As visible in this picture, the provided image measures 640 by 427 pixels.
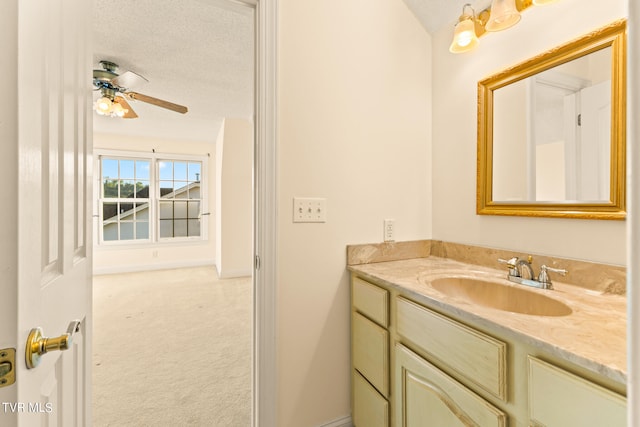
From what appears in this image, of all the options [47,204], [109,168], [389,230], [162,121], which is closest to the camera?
[47,204]

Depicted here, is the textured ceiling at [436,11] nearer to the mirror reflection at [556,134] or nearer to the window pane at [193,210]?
the mirror reflection at [556,134]

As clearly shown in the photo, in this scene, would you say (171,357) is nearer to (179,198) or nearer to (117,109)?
(117,109)

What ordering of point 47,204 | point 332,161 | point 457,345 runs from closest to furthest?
point 47,204, point 457,345, point 332,161

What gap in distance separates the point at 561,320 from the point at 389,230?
863mm

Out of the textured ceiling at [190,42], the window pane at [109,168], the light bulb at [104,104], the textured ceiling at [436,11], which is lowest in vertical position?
the window pane at [109,168]

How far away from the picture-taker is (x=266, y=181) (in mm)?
1271

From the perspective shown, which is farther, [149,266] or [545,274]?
[149,266]

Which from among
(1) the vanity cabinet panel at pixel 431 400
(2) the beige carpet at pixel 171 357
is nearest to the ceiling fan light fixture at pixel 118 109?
(2) the beige carpet at pixel 171 357

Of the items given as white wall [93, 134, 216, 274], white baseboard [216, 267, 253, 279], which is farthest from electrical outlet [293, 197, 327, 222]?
white wall [93, 134, 216, 274]

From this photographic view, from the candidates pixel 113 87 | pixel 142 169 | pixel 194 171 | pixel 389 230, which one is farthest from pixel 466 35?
pixel 142 169

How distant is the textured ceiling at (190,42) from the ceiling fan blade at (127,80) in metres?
0.18

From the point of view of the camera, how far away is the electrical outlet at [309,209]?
1.35 meters

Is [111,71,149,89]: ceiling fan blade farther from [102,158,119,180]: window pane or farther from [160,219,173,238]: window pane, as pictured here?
[160,219,173,238]: window pane

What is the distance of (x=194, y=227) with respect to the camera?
5473 millimetres
